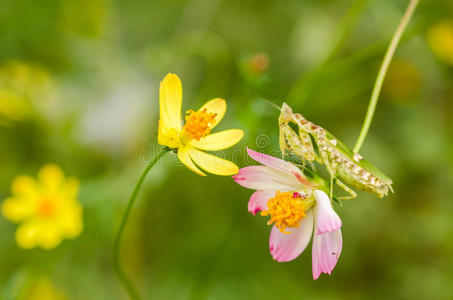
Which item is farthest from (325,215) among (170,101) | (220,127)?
(220,127)

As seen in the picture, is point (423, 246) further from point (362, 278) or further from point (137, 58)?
point (137, 58)

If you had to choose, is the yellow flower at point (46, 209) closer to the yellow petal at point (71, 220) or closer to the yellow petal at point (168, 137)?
the yellow petal at point (71, 220)

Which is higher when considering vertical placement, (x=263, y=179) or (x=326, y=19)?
(x=326, y=19)

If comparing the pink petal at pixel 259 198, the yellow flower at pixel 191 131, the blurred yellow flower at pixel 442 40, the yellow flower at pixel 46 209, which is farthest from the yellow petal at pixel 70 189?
the blurred yellow flower at pixel 442 40

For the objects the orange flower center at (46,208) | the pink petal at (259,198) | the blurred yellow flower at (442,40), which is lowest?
the orange flower center at (46,208)

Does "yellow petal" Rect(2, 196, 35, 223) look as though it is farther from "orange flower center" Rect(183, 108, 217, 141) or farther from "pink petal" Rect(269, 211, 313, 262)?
"pink petal" Rect(269, 211, 313, 262)

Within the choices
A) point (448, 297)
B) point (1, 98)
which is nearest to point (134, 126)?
point (1, 98)
